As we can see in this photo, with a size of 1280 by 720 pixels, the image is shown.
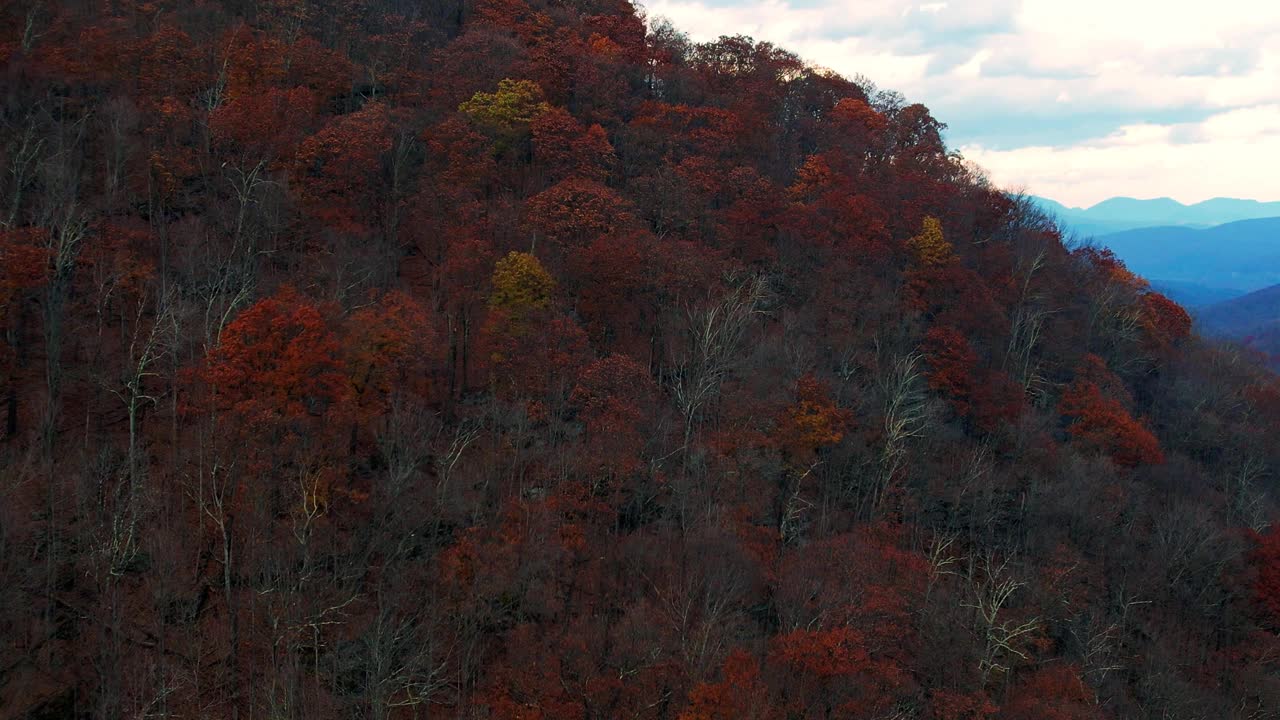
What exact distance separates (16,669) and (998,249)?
53.3 m

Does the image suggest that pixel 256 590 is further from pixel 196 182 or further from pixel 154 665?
pixel 196 182

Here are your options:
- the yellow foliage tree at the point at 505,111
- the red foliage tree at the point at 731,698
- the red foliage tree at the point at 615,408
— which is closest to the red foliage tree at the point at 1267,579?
the red foliage tree at the point at 731,698

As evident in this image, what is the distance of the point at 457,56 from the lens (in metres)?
51.3

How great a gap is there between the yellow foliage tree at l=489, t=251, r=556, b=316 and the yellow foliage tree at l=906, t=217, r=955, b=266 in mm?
23846

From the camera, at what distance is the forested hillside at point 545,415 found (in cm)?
2622

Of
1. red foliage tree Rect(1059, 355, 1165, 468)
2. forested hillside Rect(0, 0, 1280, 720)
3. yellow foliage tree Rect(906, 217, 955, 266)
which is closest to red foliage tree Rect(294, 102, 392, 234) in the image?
forested hillside Rect(0, 0, 1280, 720)

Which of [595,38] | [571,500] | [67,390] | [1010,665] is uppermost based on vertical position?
[595,38]

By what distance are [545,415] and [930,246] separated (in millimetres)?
27193

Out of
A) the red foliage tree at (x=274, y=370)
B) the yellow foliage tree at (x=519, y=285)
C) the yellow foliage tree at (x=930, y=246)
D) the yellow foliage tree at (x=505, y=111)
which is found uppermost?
the yellow foliage tree at (x=505, y=111)

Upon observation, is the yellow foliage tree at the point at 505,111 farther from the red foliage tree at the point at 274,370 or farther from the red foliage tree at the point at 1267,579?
the red foliage tree at the point at 1267,579

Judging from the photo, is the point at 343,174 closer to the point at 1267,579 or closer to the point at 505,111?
the point at 505,111

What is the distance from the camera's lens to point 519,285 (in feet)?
119

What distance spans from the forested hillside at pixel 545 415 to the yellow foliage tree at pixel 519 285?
23cm

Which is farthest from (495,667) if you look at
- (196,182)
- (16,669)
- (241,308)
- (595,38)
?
(595,38)
